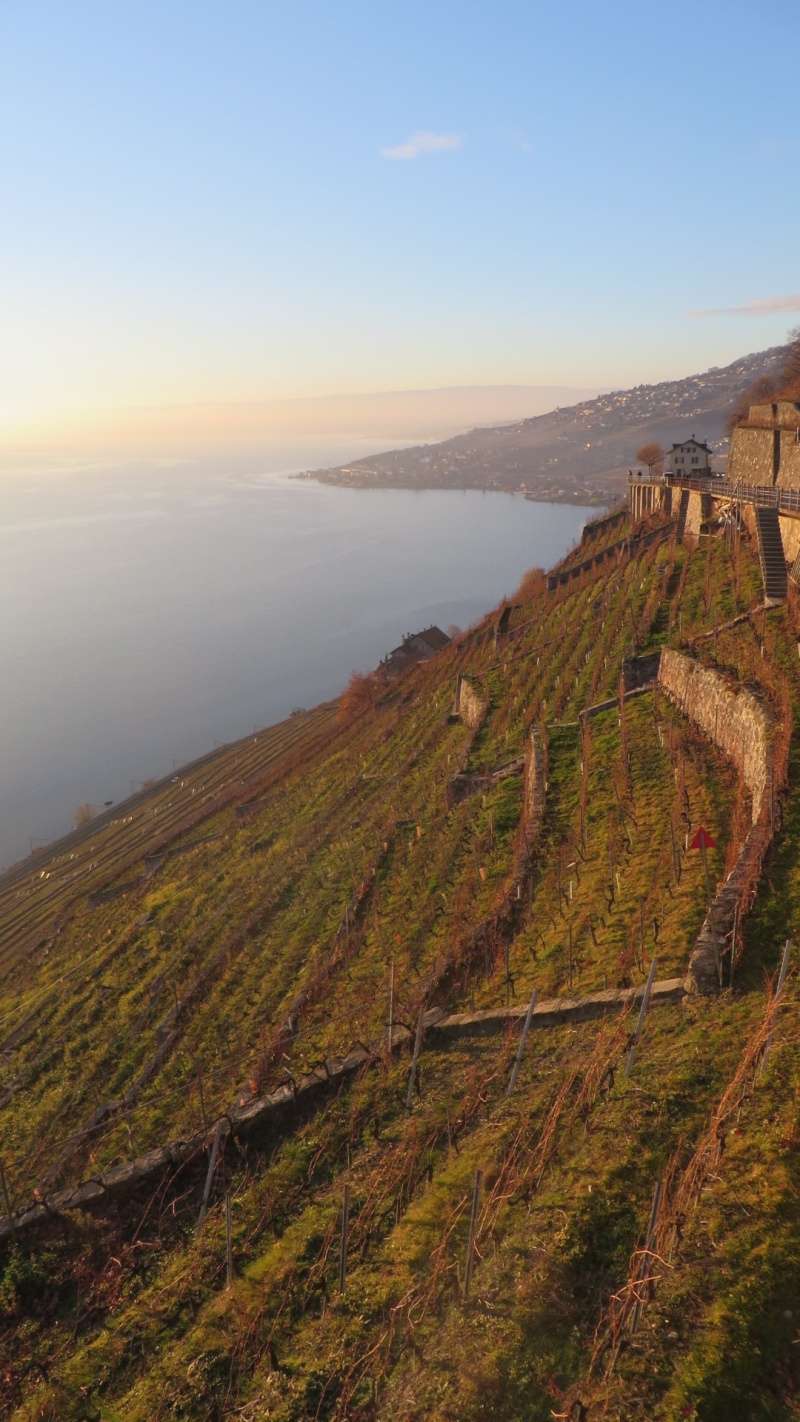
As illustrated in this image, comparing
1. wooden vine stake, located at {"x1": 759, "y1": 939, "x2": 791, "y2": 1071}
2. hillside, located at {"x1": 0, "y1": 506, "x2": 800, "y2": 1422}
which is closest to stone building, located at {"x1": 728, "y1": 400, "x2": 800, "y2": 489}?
hillside, located at {"x1": 0, "y1": 506, "x2": 800, "y2": 1422}

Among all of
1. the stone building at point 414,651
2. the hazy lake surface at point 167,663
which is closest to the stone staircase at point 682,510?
the stone building at point 414,651

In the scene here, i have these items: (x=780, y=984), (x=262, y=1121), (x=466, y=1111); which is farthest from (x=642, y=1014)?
(x=262, y=1121)

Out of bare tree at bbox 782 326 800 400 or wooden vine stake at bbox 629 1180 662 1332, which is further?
bare tree at bbox 782 326 800 400

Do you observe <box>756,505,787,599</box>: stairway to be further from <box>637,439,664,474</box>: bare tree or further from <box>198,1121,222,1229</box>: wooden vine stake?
<box>637,439,664,474</box>: bare tree

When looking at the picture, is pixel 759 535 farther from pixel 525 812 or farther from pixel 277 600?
pixel 277 600

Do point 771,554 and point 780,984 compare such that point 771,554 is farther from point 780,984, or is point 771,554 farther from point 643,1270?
point 643,1270

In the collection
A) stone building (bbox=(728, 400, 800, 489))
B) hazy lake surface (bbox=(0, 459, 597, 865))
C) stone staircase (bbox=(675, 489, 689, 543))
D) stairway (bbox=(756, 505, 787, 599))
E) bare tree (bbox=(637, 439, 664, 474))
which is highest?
bare tree (bbox=(637, 439, 664, 474))

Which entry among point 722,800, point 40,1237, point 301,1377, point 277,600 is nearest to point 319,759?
point 722,800
